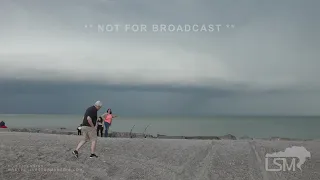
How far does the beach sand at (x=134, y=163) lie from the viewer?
1168 centimetres

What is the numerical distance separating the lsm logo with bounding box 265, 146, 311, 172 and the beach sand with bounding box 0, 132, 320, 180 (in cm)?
28

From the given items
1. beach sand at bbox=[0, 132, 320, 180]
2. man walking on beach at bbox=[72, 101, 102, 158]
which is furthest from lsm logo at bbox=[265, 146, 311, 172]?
man walking on beach at bbox=[72, 101, 102, 158]

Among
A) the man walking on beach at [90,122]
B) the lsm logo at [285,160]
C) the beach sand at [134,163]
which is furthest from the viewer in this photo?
the lsm logo at [285,160]

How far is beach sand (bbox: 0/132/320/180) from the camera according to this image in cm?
1168

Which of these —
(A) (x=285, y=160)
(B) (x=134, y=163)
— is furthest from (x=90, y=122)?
Answer: (A) (x=285, y=160)

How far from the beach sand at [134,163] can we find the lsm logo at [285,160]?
10.9 inches

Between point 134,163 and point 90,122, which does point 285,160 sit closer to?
point 134,163

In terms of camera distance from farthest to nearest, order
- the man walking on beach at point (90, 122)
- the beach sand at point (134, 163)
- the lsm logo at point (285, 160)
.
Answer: the lsm logo at point (285, 160) → the man walking on beach at point (90, 122) → the beach sand at point (134, 163)

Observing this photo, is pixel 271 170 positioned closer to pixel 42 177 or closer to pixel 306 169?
pixel 306 169

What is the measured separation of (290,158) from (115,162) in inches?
285

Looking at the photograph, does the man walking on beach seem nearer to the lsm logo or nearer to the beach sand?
the beach sand

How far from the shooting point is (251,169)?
45.3 ft

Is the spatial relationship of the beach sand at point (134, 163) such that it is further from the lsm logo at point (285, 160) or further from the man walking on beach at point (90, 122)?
the man walking on beach at point (90, 122)

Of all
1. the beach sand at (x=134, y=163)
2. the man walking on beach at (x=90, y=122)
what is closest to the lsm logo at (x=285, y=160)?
the beach sand at (x=134, y=163)
